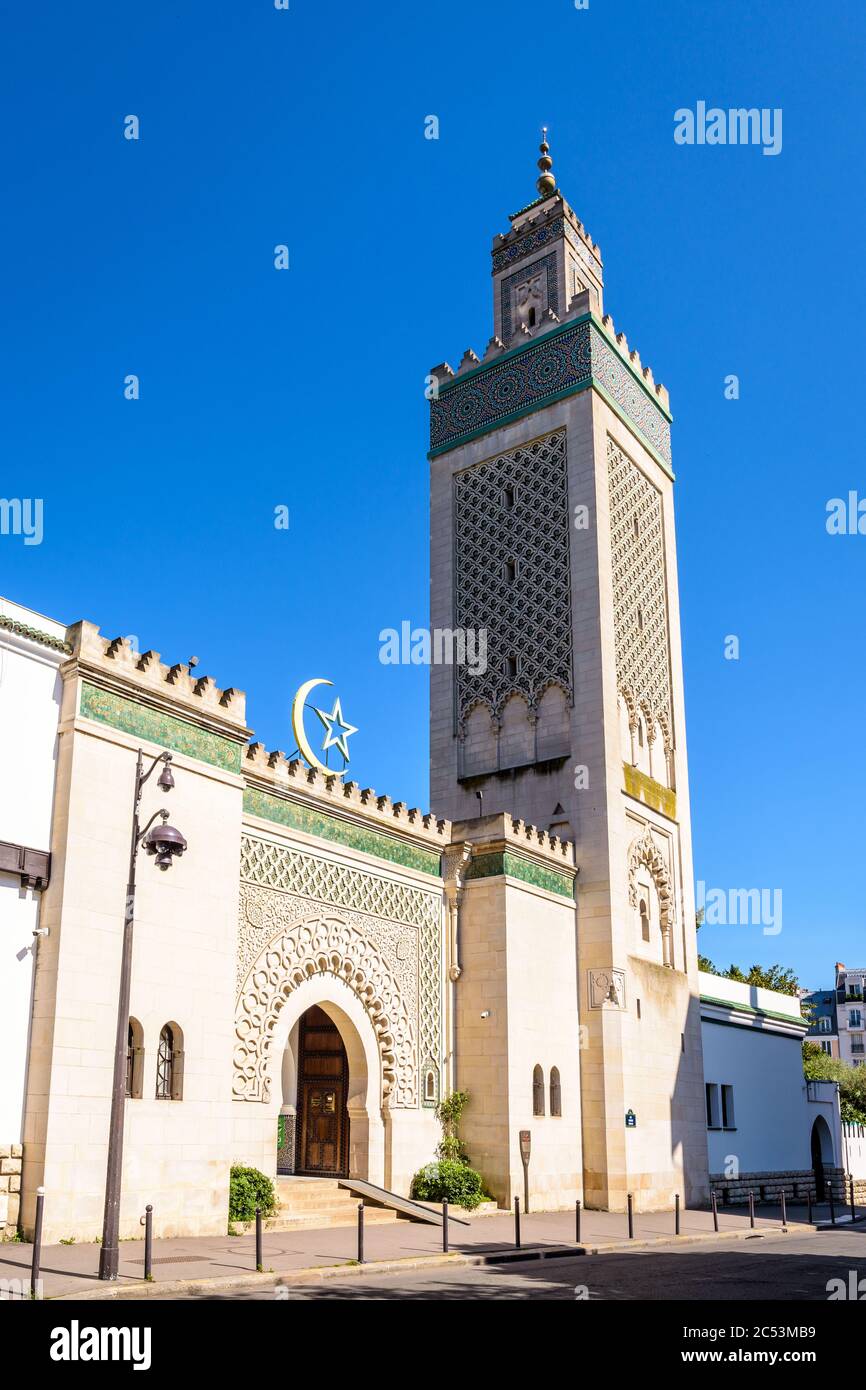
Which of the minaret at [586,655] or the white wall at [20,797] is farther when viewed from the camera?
the minaret at [586,655]

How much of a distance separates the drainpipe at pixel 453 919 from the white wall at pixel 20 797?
904cm

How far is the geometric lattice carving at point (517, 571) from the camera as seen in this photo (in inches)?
959

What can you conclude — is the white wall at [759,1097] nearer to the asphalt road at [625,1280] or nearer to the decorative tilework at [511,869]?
the decorative tilework at [511,869]

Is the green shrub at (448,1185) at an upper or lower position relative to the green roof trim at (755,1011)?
lower

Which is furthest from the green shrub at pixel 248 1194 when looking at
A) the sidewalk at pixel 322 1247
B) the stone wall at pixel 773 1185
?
the stone wall at pixel 773 1185

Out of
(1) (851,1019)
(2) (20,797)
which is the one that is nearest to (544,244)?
(2) (20,797)

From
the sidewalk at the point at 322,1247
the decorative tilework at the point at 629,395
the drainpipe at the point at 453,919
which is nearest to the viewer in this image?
the sidewalk at the point at 322,1247

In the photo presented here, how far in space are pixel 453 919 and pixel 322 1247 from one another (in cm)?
795

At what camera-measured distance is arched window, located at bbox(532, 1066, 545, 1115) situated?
66.2ft

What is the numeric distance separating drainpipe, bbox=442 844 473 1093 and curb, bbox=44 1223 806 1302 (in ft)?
16.1

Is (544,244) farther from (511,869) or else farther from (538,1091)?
(538,1091)

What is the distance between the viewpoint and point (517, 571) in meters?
25.2

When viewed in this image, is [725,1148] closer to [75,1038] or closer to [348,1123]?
[348,1123]

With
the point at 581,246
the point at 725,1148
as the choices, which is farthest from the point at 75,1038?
the point at 581,246
